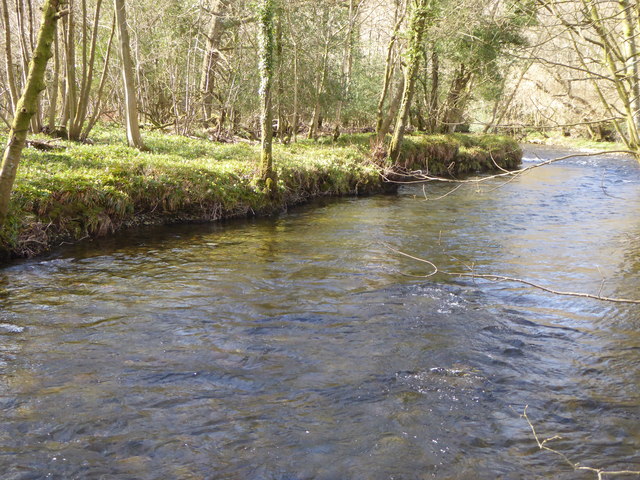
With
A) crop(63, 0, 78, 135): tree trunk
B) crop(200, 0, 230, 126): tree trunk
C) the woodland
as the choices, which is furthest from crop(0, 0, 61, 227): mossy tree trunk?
crop(200, 0, 230, 126): tree trunk

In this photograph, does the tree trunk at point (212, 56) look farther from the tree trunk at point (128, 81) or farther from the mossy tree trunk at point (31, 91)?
the mossy tree trunk at point (31, 91)

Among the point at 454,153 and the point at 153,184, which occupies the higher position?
the point at 454,153

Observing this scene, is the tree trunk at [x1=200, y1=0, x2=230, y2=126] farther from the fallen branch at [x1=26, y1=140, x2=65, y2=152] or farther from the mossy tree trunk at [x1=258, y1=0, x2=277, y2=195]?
the fallen branch at [x1=26, y1=140, x2=65, y2=152]

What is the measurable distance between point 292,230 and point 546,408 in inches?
318

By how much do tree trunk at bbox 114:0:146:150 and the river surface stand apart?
5.66 m

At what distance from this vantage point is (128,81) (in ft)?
48.4

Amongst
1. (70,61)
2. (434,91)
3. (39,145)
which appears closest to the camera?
(39,145)

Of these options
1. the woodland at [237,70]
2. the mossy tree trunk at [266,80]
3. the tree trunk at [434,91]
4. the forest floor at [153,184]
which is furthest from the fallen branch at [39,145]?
the tree trunk at [434,91]

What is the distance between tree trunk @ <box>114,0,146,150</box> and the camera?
13.9 m

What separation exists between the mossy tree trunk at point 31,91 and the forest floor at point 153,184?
1.34 m

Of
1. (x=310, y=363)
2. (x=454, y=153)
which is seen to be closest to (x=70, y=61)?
(x=310, y=363)

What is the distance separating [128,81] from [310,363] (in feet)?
39.3

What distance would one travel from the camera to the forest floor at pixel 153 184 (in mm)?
9633

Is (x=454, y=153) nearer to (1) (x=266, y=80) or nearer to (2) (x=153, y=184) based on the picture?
(1) (x=266, y=80)
